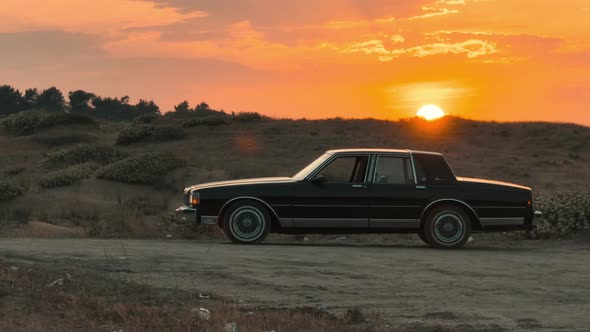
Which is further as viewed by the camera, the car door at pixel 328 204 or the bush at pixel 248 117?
the bush at pixel 248 117

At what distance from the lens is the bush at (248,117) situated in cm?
5859

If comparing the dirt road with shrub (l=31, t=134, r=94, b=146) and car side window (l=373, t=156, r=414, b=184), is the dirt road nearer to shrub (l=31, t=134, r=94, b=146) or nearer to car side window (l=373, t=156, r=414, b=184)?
car side window (l=373, t=156, r=414, b=184)

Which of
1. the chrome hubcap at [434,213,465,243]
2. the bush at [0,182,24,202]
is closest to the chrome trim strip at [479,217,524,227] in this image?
the chrome hubcap at [434,213,465,243]

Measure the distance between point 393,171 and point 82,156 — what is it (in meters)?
30.4

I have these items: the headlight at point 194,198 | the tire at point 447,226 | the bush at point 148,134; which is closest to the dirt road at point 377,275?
Answer: the tire at point 447,226

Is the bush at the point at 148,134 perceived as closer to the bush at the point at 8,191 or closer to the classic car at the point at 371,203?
the bush at the point at 8,191

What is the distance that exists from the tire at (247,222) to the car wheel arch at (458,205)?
110 inches

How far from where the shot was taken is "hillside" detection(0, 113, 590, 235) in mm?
27109

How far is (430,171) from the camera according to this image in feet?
50.8

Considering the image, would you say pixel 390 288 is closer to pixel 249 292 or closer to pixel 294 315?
pixel 249 292

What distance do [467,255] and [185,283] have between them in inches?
220

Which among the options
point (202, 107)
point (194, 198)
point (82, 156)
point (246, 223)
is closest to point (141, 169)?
point (82, 156)

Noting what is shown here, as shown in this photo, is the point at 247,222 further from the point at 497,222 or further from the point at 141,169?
the point at 141,169

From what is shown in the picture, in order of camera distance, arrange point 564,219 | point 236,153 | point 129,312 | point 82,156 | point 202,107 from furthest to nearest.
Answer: point 202,107, point 236,153, point 82,156, point 564,219, point 129,312
